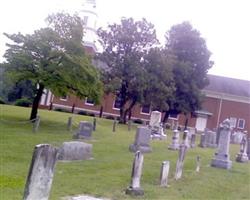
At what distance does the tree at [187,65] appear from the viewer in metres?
45.8

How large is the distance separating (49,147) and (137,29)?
3693cm

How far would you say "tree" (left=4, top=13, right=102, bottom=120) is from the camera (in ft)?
89.9

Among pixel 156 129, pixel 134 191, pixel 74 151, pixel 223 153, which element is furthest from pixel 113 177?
pixel 156 129

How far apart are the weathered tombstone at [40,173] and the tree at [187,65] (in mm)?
39271

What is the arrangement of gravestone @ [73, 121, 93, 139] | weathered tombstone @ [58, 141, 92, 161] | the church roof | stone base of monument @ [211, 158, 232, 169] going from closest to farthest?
weathered tombstone @ [58, 141, 92, 161], stone base of monument @ [211, 158, 232, 169], gravestone @ [73, 121, 93, 139], the church roof

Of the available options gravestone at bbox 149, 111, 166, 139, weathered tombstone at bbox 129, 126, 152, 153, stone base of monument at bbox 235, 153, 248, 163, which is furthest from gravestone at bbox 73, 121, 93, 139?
stone base of monument at bbox 235, 153, 248, 163

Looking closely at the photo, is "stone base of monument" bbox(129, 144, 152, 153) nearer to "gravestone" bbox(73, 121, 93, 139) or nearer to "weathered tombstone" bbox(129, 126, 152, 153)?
"weathered tombstone" bbox(129, 126, 152, 153)

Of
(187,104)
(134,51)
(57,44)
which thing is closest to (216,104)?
(187,104)

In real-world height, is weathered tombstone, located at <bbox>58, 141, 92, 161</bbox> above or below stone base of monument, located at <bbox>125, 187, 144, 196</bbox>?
above

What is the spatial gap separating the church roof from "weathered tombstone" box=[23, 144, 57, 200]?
187 ft

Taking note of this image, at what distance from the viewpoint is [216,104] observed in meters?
61.3

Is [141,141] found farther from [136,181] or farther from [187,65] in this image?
[187,65]

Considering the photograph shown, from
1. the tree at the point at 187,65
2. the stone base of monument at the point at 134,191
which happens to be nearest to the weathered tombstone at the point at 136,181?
the stone base of monument at the point at 134,191

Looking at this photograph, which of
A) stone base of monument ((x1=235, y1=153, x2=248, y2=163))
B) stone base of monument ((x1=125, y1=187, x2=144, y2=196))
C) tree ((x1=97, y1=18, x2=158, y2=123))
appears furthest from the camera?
tree ((x1=97, y1=18, x2=158, y2=123))
